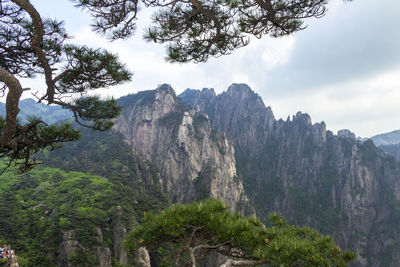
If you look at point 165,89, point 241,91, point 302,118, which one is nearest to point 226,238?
point 165,89

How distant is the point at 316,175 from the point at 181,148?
2163 inches

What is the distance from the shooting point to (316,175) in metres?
85.4

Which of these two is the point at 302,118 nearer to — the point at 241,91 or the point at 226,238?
the point at 241,91

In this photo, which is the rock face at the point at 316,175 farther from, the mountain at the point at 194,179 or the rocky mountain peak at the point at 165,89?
the rocky mountain peak at the point at 165,89

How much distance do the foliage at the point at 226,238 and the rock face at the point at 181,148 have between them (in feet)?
152

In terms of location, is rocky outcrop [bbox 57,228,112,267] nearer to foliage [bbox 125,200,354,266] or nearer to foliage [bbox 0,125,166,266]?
foliage [bbox 0,125,166,266]

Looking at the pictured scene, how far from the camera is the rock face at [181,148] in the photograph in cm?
5456

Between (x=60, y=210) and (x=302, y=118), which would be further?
(x=302, y=118)

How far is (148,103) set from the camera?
2872 inches

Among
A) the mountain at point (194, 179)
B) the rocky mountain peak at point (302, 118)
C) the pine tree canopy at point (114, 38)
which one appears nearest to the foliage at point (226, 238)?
the pine tree canopy at point (114, 38)

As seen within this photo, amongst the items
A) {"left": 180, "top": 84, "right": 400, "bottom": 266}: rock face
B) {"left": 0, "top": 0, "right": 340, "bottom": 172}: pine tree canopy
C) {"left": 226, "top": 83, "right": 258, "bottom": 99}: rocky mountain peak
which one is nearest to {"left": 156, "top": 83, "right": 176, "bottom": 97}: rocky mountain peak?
{"left": 180, "top": 84, "right": 400, "bottom": 266}: rock face

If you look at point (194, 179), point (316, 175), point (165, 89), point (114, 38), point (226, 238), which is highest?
point (165, 89)

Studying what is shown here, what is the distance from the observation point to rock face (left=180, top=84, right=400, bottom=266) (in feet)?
215

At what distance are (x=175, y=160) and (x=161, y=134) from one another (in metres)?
12.4
